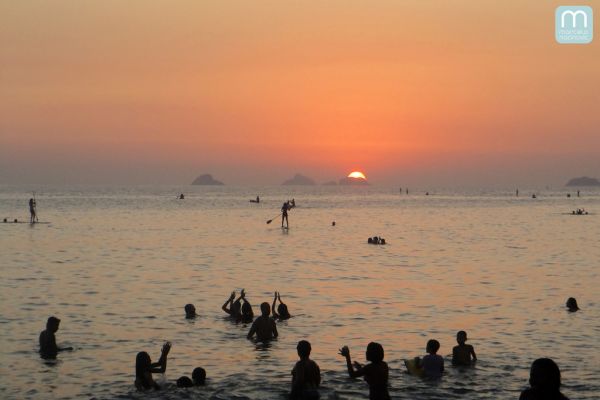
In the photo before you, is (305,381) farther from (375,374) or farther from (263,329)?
(263,329)

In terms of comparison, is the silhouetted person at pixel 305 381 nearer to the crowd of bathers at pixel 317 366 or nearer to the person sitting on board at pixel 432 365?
the crowd of bathers at pixel 317 366

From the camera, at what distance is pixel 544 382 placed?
800 cm

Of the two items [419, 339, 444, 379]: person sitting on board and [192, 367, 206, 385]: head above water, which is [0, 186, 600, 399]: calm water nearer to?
[192, 367, 206, 385]: head above water

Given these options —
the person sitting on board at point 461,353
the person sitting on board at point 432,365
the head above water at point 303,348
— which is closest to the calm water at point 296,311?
the person sitting on board at point 432,365

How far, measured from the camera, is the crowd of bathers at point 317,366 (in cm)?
805

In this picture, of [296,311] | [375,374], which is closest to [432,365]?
[375,374]

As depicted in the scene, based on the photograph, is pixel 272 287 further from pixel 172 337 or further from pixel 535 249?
pixel 535 249

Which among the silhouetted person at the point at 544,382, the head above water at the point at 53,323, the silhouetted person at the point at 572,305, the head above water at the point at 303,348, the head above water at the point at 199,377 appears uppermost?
the silhouetted person at the point at 544,382

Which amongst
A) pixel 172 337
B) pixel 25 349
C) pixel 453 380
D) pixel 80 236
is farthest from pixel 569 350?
pixel 80 236

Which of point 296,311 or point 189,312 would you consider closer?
point 189,312

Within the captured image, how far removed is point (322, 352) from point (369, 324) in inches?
187

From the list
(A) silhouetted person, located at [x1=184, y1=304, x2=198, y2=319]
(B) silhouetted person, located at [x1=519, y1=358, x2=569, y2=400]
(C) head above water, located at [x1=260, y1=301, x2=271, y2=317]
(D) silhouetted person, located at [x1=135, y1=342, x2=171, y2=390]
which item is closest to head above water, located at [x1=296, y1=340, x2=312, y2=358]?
(D) silhouetted person, located at [x1=135, y1=342, x2=171, y2=390]

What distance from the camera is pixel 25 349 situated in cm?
2288

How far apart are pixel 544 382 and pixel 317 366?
7.55 metres
